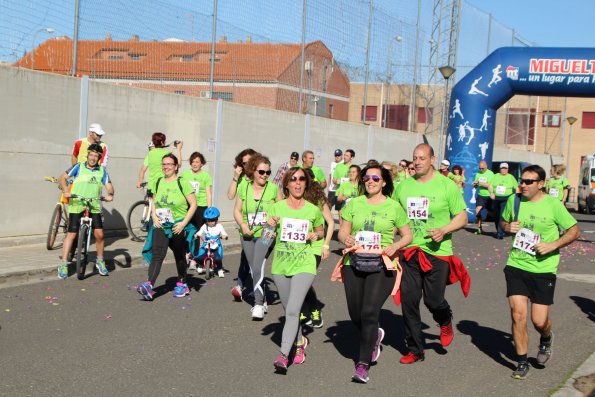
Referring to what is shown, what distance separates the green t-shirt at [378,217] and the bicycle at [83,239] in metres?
4.69

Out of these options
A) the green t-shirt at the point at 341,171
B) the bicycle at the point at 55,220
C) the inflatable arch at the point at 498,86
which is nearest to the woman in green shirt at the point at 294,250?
the bicycle at the point at 55,220

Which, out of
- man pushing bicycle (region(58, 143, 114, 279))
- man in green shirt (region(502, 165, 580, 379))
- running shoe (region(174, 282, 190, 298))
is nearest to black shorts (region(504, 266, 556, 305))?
man in green shirt (region(502, 165, 580, 379))

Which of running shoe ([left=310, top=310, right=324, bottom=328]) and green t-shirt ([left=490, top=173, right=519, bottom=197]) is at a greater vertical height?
green t-shirt ([left=490, top=173, right=519, bottom=197])

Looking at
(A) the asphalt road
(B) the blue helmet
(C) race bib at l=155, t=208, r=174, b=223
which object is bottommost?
(A) the asphalt road

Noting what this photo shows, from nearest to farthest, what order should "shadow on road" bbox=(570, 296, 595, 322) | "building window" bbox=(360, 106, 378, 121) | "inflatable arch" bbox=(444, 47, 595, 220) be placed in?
"shadow on road" bbox=(570, 296, 595, 322)
"inflatable arch" bbox=(444, 47, 595, 220)
"building window" bbox=(360, 106, 378, 121)

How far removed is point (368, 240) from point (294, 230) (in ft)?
2.19

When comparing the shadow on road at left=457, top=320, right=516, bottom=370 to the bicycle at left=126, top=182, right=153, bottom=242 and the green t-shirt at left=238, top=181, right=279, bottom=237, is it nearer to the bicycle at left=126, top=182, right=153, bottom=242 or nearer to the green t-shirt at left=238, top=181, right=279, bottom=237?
the green t-shirt at left=238, top=181, right=279, bottom=237

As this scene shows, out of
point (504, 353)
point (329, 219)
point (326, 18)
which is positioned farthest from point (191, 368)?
point (326, 18)

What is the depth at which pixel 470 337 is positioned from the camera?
8039mm

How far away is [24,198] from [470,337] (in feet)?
24.3

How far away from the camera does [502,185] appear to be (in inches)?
728

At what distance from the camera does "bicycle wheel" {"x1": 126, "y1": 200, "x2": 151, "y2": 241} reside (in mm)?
13734

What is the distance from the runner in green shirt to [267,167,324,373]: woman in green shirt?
0.80 metres

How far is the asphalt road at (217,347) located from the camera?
19.4 ft
